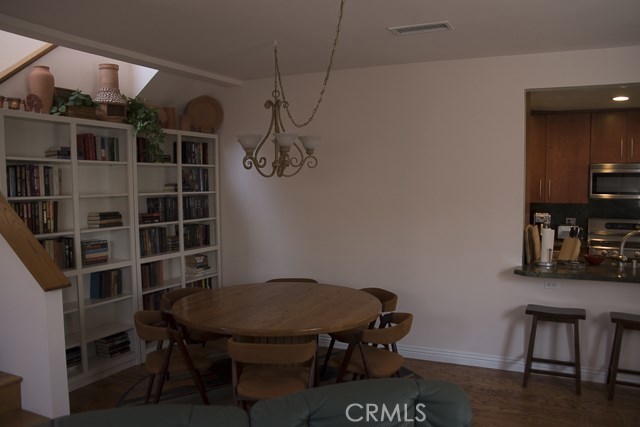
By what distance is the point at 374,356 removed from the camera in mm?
3422

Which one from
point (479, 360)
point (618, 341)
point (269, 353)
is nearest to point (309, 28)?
point (269, 353)

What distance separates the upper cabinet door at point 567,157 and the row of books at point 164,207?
4408 mm

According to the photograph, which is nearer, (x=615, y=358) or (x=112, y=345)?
(x=615, y=358)

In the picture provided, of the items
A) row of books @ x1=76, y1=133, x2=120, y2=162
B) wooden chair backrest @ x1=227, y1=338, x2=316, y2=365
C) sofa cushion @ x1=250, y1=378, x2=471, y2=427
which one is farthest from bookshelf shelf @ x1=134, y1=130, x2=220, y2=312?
sofa cushion @ x1=250, y1=378, x2=471, y2=427

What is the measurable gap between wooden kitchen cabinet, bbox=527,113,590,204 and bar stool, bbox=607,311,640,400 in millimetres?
2544

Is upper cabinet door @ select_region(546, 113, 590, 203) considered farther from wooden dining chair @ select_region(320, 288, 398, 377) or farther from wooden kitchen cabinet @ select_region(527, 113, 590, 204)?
wooden dining chair @ select_region(320, 288, 398, 377)

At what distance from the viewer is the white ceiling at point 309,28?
2988 millimetres

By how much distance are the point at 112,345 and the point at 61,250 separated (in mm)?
946

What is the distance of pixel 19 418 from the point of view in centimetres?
279

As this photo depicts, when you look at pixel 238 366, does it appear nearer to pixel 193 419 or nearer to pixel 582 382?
A: pixel 193 419

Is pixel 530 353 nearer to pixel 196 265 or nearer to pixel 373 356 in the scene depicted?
pixel 373 356

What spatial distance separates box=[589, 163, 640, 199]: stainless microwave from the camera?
19.3ft

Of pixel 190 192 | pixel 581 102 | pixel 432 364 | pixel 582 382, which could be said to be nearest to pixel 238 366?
pixel 432 364

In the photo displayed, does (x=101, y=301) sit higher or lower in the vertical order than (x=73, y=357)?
higher
